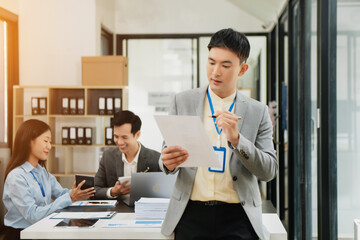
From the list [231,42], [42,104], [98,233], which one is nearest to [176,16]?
[42,104]

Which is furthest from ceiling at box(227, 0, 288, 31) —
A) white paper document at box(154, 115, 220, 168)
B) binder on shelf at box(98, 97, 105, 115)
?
white paper document at box(154, 115, 220, 168)

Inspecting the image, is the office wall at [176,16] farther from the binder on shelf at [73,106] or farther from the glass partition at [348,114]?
the glass partition at [348,114]

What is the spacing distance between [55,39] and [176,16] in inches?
70.0

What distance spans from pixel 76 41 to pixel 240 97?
4402 millimetres

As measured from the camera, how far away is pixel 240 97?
71.2 inches

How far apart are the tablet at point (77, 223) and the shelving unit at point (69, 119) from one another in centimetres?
309

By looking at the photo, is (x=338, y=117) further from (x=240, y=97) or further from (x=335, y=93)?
(x=240, y=97)

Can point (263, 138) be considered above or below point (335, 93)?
below

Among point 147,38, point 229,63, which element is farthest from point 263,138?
point 147,38

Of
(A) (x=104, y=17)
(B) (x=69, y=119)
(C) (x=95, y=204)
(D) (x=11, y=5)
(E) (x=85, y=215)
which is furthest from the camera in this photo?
(A) (x=104, y=17)

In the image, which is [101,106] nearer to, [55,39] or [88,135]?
[88,135]

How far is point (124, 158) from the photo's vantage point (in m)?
3.45

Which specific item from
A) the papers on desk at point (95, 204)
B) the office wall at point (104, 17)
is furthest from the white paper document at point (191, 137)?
the office wall at point (104, 17)

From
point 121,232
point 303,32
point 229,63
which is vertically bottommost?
point 121,232
